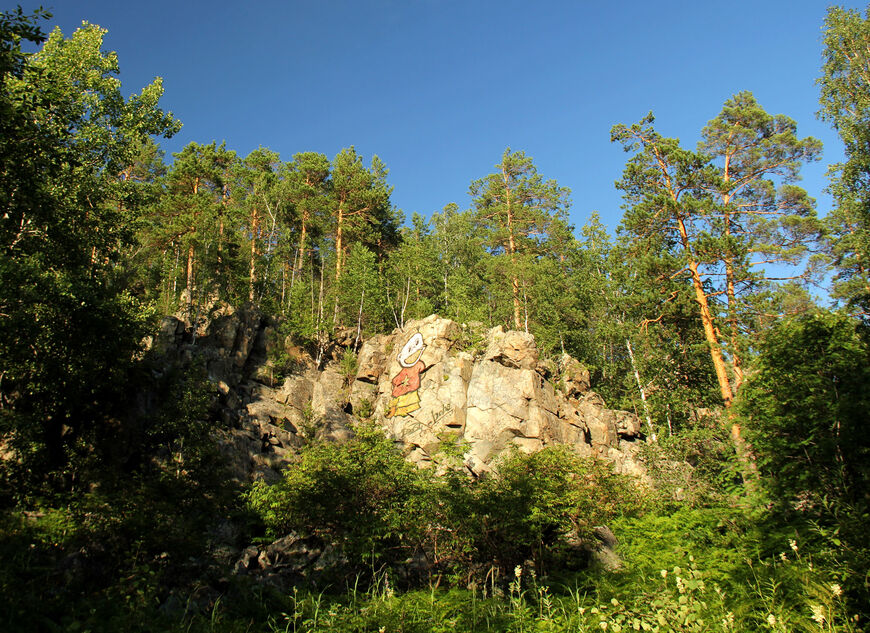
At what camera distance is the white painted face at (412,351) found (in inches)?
1048

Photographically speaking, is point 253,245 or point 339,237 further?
point 339,237

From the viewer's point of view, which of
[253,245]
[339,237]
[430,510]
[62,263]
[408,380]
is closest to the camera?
[430,510]

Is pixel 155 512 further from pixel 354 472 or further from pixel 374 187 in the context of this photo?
pixel 374 187

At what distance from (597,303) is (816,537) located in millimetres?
26857

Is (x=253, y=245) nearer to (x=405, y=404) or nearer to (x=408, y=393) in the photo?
(x=408, y=393)

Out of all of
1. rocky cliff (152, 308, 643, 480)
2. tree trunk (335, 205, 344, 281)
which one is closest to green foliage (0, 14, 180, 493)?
rocky cliff (152, 308, 643, 480)

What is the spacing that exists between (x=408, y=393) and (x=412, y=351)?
2682 mm

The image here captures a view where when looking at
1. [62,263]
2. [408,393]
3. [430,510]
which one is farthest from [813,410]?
[408,393]

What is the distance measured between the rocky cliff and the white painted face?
0.25 ft

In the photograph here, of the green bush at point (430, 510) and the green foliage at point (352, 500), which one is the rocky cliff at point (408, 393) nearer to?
the green foliage at point (352, 500)

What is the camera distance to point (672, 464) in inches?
715

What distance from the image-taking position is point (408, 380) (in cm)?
2588

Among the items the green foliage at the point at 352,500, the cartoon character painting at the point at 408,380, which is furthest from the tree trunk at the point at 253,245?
the green foliage at the point at 352,500

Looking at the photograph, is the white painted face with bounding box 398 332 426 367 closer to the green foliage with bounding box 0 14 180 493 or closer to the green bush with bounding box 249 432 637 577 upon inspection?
the green foliage with bounding box 0 14 180 493
